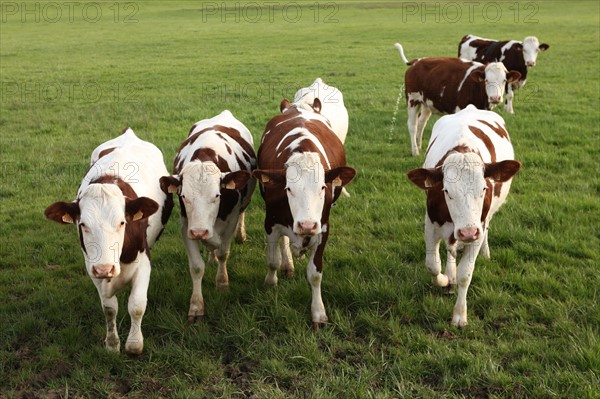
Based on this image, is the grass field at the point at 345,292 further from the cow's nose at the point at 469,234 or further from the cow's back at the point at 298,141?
the cow's back at the point at 298,141

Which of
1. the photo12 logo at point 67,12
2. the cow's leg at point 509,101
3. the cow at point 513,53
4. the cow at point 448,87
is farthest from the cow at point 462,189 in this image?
the photo12 logo at point 67,12

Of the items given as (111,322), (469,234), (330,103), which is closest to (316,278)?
(469,234)

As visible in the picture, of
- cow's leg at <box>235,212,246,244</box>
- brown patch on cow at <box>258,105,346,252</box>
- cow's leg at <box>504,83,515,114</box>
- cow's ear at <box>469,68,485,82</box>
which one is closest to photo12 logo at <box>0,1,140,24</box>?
cow's leg at <box>504,83,515,114</box>

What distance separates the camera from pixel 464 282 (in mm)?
4926

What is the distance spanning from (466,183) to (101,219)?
2.70 meters

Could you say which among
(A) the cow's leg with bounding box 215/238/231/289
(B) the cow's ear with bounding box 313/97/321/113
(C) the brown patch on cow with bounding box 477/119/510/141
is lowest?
(A) the cow's leg with bounding box 215/238/231/289

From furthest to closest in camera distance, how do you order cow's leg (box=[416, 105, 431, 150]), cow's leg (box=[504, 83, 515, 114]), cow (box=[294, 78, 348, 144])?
cow's leg (box=[504, 83, 515, 114])
cow's leg (box=[416, 105, 431, 150])
cow (box=[294, 78, 348, 144])

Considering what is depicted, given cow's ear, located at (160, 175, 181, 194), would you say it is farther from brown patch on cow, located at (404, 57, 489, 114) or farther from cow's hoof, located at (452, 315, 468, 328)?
brown patch on cow, located at (404, 57, 489, 114)

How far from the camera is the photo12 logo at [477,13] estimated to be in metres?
39.7

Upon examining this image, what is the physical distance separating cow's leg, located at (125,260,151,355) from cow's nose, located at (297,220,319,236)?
1.26 metres

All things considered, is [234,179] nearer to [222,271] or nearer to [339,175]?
[339,175]

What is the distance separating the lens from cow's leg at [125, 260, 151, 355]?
4.55 m

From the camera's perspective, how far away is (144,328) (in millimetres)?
4977

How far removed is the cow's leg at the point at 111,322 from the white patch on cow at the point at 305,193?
1.52 m
